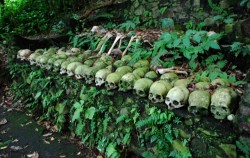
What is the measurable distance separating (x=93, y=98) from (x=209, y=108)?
5.60 feet

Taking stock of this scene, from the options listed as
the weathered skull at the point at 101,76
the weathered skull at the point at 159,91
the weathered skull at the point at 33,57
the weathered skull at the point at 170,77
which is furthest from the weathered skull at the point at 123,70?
the weathered skull at the point at 33,57

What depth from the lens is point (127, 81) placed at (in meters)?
3.18

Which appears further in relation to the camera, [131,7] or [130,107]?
[131,7]

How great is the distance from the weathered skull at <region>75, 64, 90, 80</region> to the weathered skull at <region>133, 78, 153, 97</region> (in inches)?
41.7

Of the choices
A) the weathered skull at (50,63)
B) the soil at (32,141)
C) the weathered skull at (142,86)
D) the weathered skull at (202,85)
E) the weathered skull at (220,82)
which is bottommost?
the soil at (32,141)

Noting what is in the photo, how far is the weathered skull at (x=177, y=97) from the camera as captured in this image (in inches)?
103

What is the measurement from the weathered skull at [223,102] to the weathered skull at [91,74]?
181 centimetres

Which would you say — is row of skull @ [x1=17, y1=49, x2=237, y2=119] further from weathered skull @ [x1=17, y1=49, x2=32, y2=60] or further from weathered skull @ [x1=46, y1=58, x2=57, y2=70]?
weathered skull @ [x1=17, y1=49, x2=32, y2=60]

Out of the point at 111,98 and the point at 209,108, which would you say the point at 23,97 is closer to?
the point at 111,98

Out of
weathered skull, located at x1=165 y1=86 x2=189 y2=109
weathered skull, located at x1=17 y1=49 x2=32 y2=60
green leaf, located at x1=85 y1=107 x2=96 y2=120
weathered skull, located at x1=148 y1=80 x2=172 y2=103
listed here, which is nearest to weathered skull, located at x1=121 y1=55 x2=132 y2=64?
green leaf, located at x1=85 y1=107 x2=96 y2=120

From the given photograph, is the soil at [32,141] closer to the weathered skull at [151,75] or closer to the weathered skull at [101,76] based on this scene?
the weathered skull at [101,76]

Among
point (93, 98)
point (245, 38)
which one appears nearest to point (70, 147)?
point (93, 98)

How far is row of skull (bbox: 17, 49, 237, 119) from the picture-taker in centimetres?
242

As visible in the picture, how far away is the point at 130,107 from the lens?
321 cm
